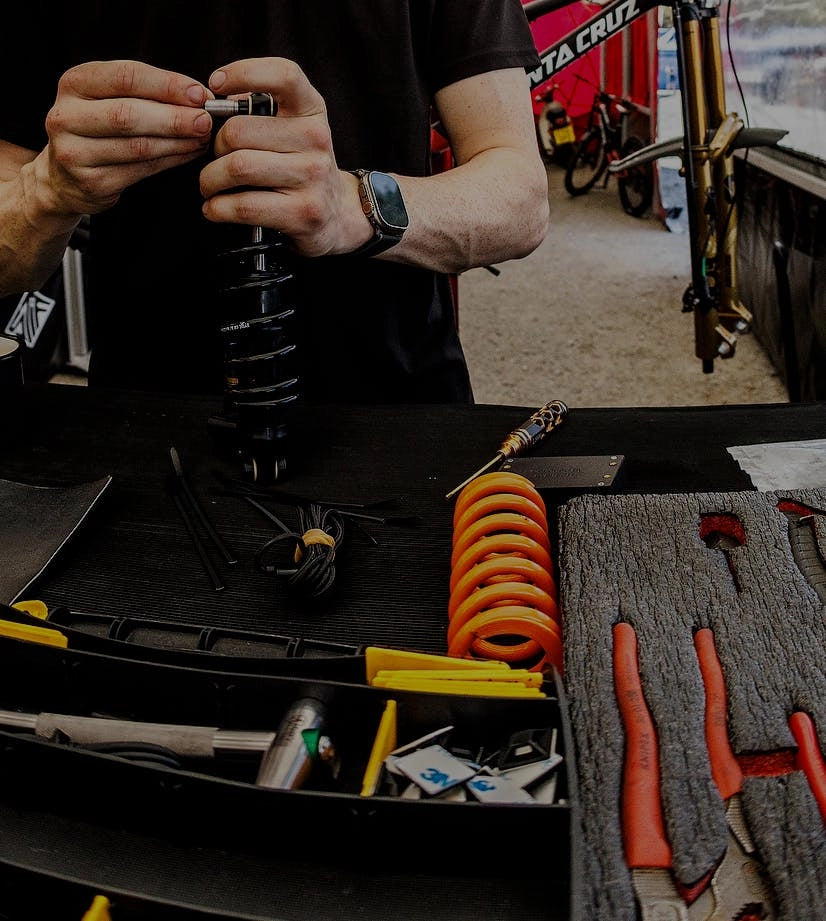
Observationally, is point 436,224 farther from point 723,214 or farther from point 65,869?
point 723,214

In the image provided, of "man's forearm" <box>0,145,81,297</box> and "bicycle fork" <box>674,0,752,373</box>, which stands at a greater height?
"man's forearm" <box>0,145,81,297</box>

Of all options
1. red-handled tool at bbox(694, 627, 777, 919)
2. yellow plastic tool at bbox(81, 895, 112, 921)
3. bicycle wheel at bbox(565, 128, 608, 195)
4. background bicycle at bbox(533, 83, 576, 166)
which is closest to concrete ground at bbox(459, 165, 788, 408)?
bicycle wheel at bbox(565, 128, 608, 195)

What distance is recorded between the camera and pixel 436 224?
741mm

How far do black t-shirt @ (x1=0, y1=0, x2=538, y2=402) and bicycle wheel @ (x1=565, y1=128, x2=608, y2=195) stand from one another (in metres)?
4.28

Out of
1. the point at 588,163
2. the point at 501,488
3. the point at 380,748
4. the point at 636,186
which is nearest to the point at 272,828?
the point at 380,748

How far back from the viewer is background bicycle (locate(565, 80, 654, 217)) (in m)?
4.29

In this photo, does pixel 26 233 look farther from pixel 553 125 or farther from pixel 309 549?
pixel 553 125

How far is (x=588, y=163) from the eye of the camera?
5.25 metres

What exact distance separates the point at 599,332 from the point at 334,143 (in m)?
2.08

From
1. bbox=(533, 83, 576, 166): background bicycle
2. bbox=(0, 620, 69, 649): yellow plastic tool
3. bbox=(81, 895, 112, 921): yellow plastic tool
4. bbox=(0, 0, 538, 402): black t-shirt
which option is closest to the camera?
bbox=(81, 895, 112, 921): yellow plastic tool

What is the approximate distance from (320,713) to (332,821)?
5cm

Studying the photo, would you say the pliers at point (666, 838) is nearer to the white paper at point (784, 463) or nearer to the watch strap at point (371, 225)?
the white paper at point (784, 463)

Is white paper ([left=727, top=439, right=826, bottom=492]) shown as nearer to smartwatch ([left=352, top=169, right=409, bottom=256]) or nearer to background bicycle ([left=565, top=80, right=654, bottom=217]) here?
smartwatch ([left=352, top=169, right=409, bottom=256])

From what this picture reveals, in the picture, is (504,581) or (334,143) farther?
(334,143)
